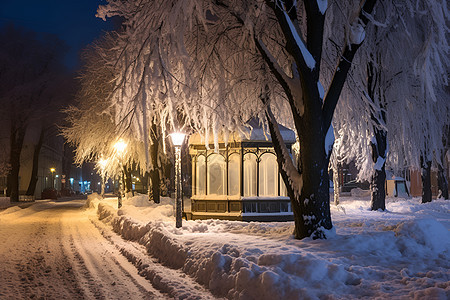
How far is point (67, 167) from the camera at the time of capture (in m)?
79.6

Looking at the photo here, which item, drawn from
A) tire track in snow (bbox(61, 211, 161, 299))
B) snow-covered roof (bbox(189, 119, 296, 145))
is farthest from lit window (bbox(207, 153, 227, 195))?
tire track in snow (bbox(61, 211, 161, 299))

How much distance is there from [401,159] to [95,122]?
19.4 m

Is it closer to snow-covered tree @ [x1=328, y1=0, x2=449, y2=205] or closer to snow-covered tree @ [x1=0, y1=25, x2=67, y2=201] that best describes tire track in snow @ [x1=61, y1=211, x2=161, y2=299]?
snow-covered tree @ [x1=328, y1=0, x2=449, y2=205]

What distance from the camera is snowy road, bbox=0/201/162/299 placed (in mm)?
7172

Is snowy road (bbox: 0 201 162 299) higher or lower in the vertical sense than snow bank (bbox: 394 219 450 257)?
lower

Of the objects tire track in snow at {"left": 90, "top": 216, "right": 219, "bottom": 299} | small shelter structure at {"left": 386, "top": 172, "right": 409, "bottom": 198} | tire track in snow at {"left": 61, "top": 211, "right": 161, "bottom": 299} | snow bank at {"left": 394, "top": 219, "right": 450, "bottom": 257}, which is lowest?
tire track in snow at {"left": 61, "top": 211, "right": 161, "bottom": 299}

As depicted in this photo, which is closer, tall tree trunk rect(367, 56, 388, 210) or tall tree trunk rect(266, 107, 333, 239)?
tall tree trunk rect(266, 107, 333, 239)

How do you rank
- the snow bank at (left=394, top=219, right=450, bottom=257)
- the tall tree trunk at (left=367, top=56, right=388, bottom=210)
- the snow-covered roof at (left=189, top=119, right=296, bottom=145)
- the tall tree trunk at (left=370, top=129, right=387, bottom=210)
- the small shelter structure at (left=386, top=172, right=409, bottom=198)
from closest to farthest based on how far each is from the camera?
1. the snow bank at (left=394, top=219, right=450, bottom=257)
2. the snow-covered roof at (left=189, top=119, right=296, bottom=145)
3. the tall tree trunk at (left=367, top=56, right=388, bottom=210)
4. the tall tree trunk at (left=370, top=129, right=387, bottom=210)
5. the small shelter structure at (left=386, top=172, right=409, bottom=198)

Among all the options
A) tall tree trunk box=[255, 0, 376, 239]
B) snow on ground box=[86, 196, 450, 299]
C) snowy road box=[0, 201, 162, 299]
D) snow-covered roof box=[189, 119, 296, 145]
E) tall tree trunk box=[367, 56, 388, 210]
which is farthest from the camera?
tall tree trunk box=[367, 56, 388, 210]

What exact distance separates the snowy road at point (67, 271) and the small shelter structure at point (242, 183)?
19.0ft

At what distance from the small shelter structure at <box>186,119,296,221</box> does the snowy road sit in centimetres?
580

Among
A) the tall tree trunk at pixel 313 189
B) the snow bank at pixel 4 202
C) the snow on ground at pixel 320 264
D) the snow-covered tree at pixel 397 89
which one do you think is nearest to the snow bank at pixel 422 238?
the snow on ground at pixel 320 264

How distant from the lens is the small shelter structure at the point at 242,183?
18.7 metres

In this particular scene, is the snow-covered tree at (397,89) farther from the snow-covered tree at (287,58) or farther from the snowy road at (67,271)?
the snowy road at (67,271)
